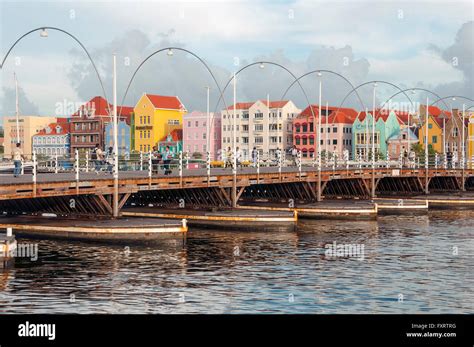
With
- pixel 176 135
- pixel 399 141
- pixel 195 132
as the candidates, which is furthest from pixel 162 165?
pixel 176 135

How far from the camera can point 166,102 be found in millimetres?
172375

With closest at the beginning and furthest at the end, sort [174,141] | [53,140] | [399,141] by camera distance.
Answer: [399,141] < [174,141] < [53,140]

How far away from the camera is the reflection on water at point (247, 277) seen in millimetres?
25969

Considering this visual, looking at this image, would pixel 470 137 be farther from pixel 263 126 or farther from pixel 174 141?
pixel 174 141

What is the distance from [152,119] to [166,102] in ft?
25.5

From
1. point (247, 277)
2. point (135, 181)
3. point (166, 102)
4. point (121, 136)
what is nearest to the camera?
point (247, 277)

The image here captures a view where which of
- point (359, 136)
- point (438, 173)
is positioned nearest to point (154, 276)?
point (438, 173)

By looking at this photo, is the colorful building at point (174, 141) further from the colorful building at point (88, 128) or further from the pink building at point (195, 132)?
the colorful building at point (88, 128)

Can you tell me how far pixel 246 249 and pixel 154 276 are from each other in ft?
33.0

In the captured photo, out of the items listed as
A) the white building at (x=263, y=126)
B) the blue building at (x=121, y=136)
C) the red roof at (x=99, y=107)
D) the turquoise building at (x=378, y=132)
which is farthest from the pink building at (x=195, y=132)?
the turquoise building at (x=378, y=132)

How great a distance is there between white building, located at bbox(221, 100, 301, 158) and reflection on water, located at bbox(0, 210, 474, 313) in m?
117

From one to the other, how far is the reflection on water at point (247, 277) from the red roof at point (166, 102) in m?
122
